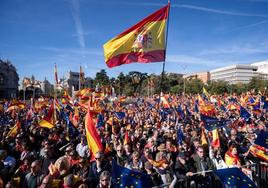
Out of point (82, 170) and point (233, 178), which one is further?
point (82, 170)

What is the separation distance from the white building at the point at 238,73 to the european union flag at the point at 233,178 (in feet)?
497

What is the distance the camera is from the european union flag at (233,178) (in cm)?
472

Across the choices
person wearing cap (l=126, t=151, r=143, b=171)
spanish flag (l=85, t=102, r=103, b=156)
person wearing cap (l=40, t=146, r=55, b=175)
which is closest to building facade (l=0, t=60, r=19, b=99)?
person wearing cap (l=40, t=146, r=55, b=175)

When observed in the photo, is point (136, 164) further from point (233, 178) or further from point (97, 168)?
point (233, 178)

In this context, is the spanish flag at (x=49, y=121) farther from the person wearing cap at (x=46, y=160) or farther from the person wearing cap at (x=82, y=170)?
the person wearing cap at (x=82, y=170)

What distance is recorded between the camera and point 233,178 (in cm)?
477

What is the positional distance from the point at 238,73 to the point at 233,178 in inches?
6257

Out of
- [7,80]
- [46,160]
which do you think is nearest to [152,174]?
[46,160]

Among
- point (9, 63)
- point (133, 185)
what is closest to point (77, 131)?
point (133, 185)

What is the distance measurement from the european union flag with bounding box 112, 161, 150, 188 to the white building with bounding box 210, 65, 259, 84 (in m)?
152

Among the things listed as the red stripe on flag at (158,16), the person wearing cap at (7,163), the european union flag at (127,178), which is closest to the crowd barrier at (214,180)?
the european union flag at (127,178)

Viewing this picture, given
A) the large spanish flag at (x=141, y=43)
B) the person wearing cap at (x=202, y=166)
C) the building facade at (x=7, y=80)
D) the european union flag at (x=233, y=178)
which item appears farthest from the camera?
the building facade at (x=7, y=80)

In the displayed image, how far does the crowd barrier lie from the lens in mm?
5279

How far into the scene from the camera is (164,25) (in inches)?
300
